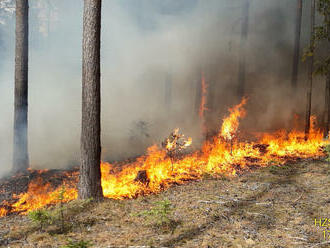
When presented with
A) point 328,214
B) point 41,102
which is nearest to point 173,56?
point 41,102

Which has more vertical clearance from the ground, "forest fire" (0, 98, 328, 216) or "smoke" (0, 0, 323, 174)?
"smoke" (0, 0, 323, 174)

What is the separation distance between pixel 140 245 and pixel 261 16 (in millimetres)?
22553

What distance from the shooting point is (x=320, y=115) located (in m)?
18.3

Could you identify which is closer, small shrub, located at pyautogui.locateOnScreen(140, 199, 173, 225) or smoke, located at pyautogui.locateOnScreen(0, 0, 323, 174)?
small shrub, located at pyautogui.locateOnScreen(140, 199, 173, 225)

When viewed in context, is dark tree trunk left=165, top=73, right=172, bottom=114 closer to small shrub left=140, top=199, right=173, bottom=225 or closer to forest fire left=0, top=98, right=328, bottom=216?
forest fire left=0, top=98, right=328, bottom=216

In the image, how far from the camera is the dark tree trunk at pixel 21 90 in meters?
9.06

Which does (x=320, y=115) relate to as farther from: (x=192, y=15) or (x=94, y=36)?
(x=94, y=36)

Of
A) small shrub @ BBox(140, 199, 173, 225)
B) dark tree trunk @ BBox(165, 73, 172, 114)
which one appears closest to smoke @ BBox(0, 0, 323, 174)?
dark tree trunk @ BBox(165, 73, 172, 114)

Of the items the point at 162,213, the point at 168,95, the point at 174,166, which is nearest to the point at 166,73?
the point at 168,95

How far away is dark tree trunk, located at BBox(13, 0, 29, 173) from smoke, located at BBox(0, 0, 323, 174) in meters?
3.44

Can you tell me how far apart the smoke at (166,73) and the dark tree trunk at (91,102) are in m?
6.19

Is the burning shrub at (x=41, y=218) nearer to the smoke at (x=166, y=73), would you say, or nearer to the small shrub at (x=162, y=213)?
the small shrub at (x=162, y=213)

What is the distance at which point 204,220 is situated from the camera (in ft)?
16.6

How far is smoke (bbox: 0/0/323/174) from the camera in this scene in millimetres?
15109
